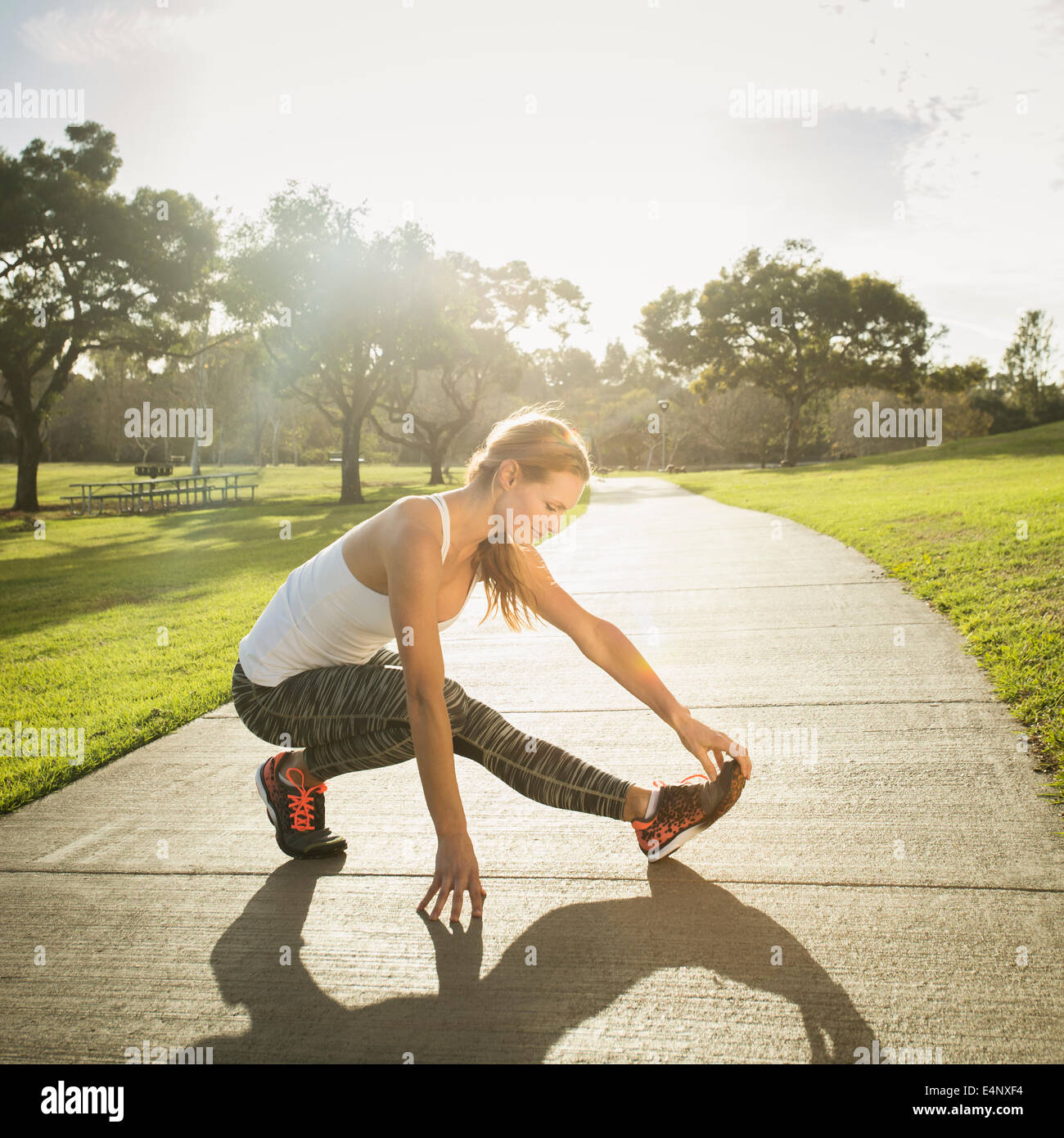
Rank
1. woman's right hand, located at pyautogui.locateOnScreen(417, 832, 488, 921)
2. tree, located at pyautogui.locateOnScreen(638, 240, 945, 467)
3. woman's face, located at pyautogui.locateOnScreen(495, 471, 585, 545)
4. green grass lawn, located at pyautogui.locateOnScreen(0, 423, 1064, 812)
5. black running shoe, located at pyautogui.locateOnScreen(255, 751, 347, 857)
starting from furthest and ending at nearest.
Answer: tree, located at pyautogui.locateOnScreen(638, 240, 945, 467), green grass lawn, located at pyautogui.locateOnScreen(0, 423, 1064, 812), black running shoe, located at pyautogui.locateOnScreen(255, 751, 347, 857), woman's face, located at pyautogui.locateOnScreen(495, 471, 585, 545), woman's right hand, located at pyautogui.locateOnScreen(417, 832, 488, 921)

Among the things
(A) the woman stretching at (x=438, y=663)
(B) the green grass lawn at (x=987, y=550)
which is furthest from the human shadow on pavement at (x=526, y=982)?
(B) the green grass lawn at (x=987, y=550)

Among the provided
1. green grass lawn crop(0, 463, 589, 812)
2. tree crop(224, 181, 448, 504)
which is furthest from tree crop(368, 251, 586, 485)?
green grass lawn crop(0, 463, 589, 812)

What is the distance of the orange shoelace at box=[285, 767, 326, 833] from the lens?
275 cm

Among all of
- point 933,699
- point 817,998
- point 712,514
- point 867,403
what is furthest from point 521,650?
point 867,403

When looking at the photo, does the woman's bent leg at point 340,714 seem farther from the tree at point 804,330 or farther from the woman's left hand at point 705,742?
the tree at point 804,330

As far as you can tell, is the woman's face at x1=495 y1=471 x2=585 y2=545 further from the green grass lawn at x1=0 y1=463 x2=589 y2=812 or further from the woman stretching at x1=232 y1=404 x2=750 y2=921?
the green grass lawn at x1=0 y1=463 x2=589 y2=812

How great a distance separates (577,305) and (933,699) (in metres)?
38.8

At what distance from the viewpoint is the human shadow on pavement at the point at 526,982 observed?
1.86 meters

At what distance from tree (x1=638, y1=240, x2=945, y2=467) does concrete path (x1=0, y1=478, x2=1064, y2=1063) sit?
37.5 metres

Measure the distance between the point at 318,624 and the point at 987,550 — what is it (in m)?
6.74

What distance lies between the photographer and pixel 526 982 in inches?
82.2

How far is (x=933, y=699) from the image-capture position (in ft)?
13.2
